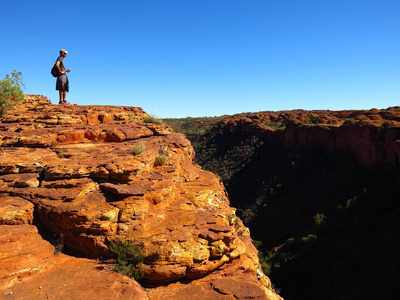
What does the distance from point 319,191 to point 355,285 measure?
633 inches

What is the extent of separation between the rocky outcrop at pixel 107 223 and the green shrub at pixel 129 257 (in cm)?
12

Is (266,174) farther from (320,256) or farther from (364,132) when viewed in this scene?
(320,256)

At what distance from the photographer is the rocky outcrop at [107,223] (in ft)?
16.4

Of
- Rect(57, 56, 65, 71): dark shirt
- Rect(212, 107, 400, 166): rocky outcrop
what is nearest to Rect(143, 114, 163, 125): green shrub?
Rect(57, 56, 65, 71): dark shirt

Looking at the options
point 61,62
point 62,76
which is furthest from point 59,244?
point 61,62

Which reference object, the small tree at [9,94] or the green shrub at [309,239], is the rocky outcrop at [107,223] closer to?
the small tree at [9,94]

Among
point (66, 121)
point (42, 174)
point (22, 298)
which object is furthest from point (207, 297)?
point (66, 121)

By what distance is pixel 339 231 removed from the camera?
70.8ft

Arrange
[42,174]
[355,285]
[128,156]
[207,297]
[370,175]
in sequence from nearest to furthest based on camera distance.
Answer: [207,297] < [42,174] < [128,156] < [355,285] < [370,175]

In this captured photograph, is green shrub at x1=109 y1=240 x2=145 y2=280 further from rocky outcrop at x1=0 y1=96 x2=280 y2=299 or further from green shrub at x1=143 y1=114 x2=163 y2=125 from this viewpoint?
green shrub at x1=143 y1=114 x2=163 y2=125

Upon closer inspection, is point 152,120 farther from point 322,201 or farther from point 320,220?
point 322,201

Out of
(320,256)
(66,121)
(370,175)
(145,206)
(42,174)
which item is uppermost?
(66,121)

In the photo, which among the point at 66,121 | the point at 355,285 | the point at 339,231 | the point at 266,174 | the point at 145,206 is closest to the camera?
the point at 145,206

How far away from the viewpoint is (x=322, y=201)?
2880cm
